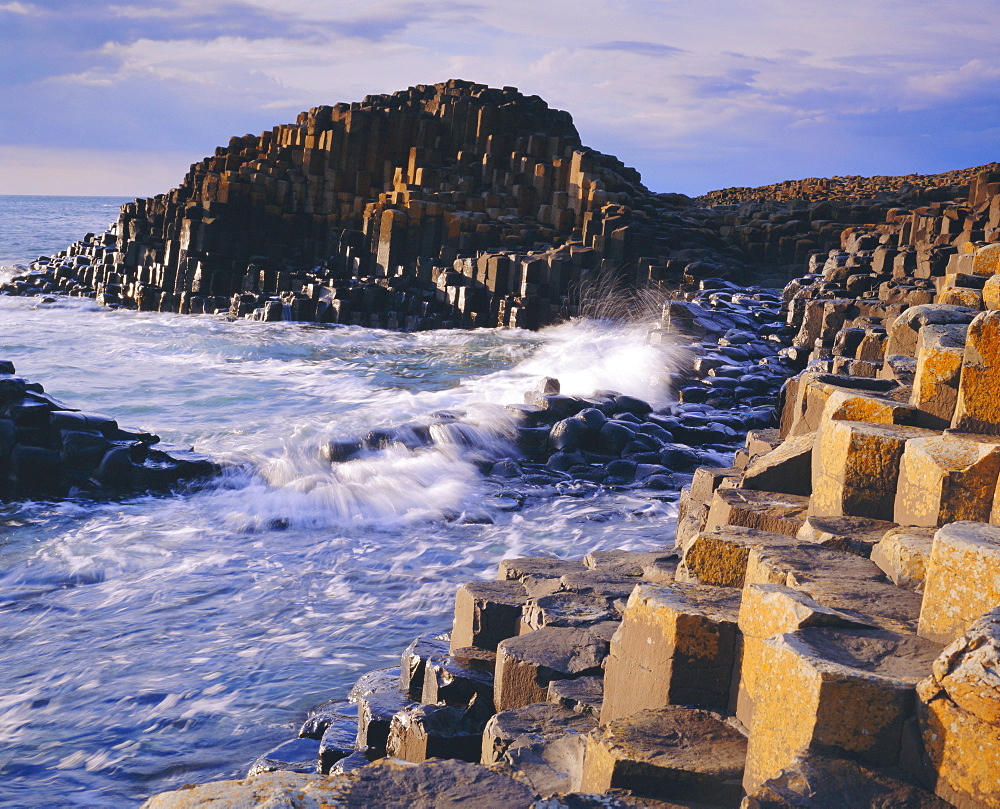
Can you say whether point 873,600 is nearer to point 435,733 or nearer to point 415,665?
point 435,733

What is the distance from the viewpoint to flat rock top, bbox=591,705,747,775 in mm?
2670

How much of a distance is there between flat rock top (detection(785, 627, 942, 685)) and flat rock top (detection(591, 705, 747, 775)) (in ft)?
1.50

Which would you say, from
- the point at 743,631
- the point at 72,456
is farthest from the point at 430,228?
the point at 743,631

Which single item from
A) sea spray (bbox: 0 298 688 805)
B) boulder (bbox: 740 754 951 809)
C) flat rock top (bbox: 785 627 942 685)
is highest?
flat rock top (bbox: 785 627 942 685)

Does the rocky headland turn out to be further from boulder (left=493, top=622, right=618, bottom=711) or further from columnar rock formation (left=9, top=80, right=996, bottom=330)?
columnar rock formation (left=9, top=80, right=996, bottom=330)

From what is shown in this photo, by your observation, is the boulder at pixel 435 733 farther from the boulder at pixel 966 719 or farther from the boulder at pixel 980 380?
the boulder at pixel 980 380

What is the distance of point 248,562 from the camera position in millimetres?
7281

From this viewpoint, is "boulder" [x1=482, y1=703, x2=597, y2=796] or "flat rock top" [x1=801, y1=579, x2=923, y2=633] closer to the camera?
"flat rock top" [x1=801, y1=579, x2=923, y2=633]

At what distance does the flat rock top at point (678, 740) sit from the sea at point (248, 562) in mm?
2249

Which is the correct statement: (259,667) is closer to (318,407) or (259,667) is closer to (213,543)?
(213,543)

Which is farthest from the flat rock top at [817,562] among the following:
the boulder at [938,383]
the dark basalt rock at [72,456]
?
the dark basalt rock at [72,456]

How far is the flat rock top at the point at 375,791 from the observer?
2525mm

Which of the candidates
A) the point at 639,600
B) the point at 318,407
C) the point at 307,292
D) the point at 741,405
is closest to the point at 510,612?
the point at 639,600

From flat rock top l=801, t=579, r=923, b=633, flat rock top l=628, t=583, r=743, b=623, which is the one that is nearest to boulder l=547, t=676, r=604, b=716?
flat rock top l=628, t=583, r=743, b=623
